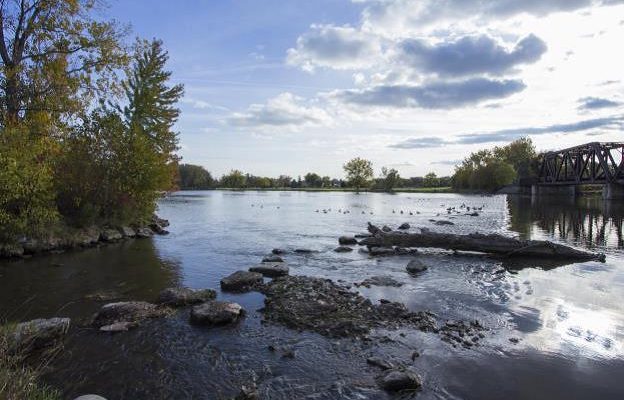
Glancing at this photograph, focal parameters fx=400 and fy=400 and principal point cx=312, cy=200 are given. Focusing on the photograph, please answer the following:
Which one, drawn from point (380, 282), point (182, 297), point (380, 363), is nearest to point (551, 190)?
point (380, 282)

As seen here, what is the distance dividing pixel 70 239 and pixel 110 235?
11.9 feet

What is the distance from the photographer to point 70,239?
26875 millimetres

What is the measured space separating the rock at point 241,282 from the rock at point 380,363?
7719 mm

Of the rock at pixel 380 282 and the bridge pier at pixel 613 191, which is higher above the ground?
the bridge pier at pixel 613 191

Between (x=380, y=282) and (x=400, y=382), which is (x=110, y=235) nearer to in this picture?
(x=380, y=282)

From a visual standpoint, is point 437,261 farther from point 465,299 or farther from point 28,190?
point 28,190

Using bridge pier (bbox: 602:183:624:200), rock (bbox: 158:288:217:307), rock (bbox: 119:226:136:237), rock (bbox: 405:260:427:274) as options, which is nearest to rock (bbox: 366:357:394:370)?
rock (bbox: 158:288:217:307)

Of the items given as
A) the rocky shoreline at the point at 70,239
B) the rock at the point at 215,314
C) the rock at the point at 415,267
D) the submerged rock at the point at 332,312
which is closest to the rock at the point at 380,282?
the submerged rock at the point at 332,312

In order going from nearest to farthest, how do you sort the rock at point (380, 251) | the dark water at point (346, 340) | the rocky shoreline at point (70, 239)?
the dark water at point (346, 340) → the rocky shoreline at point (70, 239) → the rock at point (380, 251)

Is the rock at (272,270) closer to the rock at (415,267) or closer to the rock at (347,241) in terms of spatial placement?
the rock at (415,267)

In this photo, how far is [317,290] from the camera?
15.2 meters

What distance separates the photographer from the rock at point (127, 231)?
107 feet

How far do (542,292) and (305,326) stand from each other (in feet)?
34.0

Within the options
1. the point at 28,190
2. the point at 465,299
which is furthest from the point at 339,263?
the point at 28,190
